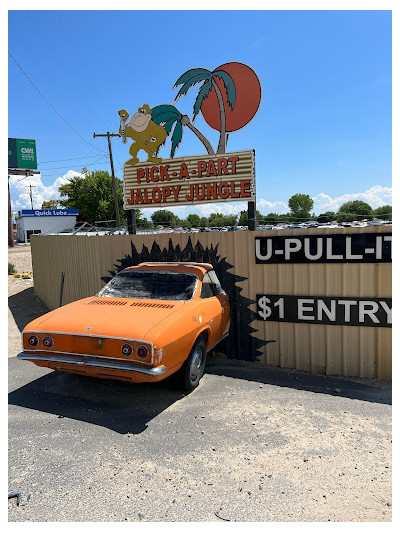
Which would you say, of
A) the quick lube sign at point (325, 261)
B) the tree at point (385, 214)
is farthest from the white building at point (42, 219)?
the quick lube sign at point (325, 261)

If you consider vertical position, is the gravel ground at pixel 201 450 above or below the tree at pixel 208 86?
below

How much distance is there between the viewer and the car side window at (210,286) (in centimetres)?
528

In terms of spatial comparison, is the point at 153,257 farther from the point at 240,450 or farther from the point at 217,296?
the point at 240,450

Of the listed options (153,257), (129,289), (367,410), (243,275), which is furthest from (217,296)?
(367,410)

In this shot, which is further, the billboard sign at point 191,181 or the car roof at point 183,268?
the billboard sign at point 191,181

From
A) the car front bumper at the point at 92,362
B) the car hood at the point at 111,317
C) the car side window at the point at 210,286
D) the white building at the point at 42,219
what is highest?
the white building at the point at 42,219

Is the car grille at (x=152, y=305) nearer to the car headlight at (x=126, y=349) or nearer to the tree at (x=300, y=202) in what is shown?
the car headlight at (x=126, y=349)

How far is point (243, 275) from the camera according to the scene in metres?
6.08

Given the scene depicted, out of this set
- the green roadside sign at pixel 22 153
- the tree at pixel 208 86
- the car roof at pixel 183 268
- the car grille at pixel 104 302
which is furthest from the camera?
the green roadside sign at pixel 22 153

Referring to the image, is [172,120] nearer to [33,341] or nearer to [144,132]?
[144,132]

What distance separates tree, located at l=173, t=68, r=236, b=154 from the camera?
665 cm

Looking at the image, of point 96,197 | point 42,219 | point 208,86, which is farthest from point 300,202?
point 208,86

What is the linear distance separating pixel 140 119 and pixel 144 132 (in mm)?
287

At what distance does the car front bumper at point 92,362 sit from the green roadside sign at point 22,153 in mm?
50266
